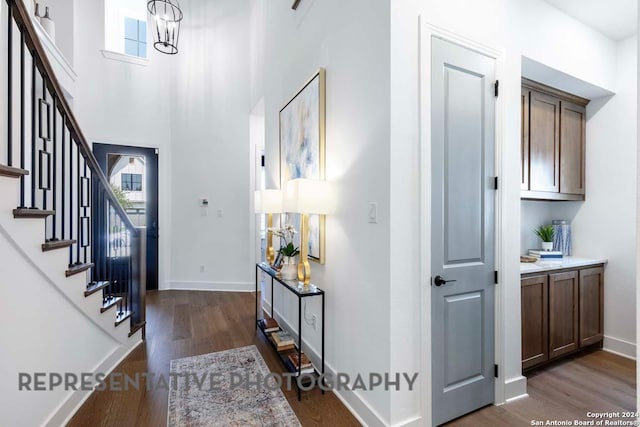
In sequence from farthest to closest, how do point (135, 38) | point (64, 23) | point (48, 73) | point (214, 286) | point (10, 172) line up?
point (214, 286)
point (135, 38)
point (64, 23)
point (48, 73)
point (10, 172)

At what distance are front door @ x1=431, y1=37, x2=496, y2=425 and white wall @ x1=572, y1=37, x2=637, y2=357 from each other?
6.27ft

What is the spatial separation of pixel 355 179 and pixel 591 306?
2792mm

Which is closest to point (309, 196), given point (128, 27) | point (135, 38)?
point (135, 38)

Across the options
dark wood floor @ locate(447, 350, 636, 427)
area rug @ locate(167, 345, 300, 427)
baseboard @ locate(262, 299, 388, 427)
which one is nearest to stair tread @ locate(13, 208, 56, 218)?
area rug @ locate(167, 345, 300, 427)

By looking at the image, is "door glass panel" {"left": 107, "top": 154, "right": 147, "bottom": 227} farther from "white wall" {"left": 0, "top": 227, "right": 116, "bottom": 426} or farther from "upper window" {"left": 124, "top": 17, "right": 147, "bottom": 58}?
"white wall" {"left": 0, "top": 227, "right": 116, "bottom": 426}

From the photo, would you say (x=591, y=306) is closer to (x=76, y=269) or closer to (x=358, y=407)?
(x=358, y=407)

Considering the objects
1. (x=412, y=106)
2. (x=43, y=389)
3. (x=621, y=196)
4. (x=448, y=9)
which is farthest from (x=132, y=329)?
(x=621, y=196)

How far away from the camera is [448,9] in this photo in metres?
1.88

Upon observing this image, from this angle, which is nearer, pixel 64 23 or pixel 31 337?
pixel 31 337

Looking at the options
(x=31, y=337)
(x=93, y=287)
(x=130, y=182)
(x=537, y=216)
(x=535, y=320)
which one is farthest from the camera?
(x=130, y=182)

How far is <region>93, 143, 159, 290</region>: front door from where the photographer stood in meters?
4.74

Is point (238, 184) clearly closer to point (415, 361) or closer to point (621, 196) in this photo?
point (415, 361)

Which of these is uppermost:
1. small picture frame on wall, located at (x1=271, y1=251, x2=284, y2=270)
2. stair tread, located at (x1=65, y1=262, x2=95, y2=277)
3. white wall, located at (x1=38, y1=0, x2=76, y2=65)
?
white wall, located at (x1=38, y1=0, x2=76, y2=65)

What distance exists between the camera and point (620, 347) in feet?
9.54
